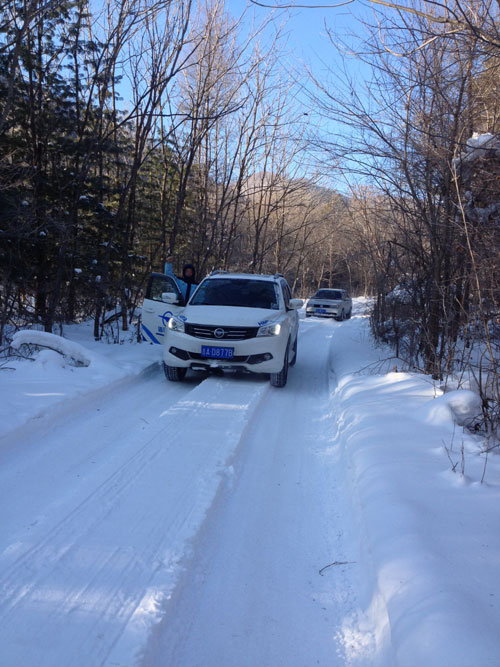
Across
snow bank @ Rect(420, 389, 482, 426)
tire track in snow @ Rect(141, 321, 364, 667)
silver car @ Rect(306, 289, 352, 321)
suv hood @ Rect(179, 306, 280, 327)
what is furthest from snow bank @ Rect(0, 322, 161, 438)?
silver car @ Rect(306, 289, 352, 321)

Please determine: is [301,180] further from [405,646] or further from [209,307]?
[405,646]

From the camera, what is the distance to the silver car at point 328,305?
27422mm

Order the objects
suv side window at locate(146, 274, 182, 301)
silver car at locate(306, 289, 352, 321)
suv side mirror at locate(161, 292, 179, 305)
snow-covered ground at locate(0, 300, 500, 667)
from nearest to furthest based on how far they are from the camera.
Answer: snow-covered ground at locate(0, 300, 500, 667) < suv side mirror at locate(161, 292, 179, 305) < suv side window at locate(146, 274, 182, 301) < silver car at locate(306, 289, 352, 321)

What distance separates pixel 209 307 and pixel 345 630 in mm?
6215

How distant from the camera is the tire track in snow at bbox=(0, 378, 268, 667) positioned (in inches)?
86.8

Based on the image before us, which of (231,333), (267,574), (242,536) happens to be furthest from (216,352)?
(267,574)

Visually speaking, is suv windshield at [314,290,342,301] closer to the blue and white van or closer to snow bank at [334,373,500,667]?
the blue and white van

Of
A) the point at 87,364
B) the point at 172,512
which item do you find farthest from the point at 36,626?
the point at 87,364

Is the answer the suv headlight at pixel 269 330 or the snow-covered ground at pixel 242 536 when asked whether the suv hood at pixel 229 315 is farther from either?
the snow-covered ground at pixel 242 536

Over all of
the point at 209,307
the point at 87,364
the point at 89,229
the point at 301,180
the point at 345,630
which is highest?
the point at 301,180

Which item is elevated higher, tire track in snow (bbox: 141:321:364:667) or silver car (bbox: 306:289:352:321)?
silver car (bbox: 306:289:352:321)

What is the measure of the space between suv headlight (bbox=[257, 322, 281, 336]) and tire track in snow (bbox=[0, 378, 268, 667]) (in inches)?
121

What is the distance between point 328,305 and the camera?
2750cm

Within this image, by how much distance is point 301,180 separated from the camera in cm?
1955
